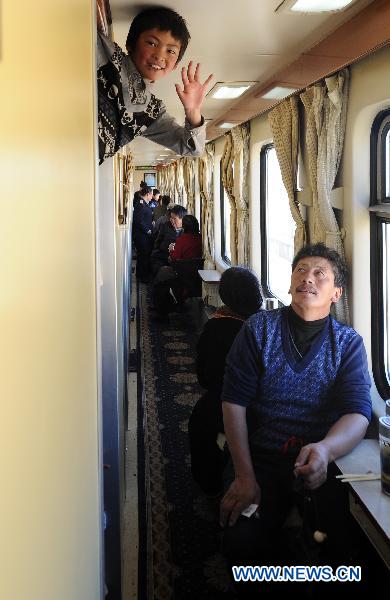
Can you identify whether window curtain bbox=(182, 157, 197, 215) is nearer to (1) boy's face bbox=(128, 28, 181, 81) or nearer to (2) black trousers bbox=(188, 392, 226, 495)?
(2) black trousers bbox=(188, 392, 226, 495)

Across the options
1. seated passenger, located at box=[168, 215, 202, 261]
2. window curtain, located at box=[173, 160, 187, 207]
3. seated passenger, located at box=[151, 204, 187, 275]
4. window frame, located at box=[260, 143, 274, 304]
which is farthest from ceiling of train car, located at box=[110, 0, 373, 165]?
window curtain, located at box=[173, 160, 187, 207]

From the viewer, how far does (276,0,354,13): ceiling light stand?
2441 millimetres

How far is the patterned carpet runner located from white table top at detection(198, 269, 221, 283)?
1.46 m

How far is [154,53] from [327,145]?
5.95 feet

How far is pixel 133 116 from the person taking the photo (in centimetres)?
190

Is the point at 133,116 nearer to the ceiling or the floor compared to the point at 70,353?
nearer to the ceiling

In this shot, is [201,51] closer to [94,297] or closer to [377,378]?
[377,378]

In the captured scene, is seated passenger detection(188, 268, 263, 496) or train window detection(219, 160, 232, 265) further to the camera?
train window detection(219, 160, 232, 265)

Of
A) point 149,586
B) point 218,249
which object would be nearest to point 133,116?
point 149,586

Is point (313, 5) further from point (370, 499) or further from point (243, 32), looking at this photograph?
point (370, 499)

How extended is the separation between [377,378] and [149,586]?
5.11 ft

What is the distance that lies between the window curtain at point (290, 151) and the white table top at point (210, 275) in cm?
320

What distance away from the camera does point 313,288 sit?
8.70 feet

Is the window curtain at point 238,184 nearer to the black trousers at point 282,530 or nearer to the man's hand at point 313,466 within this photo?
the black trousers at point 282,530
